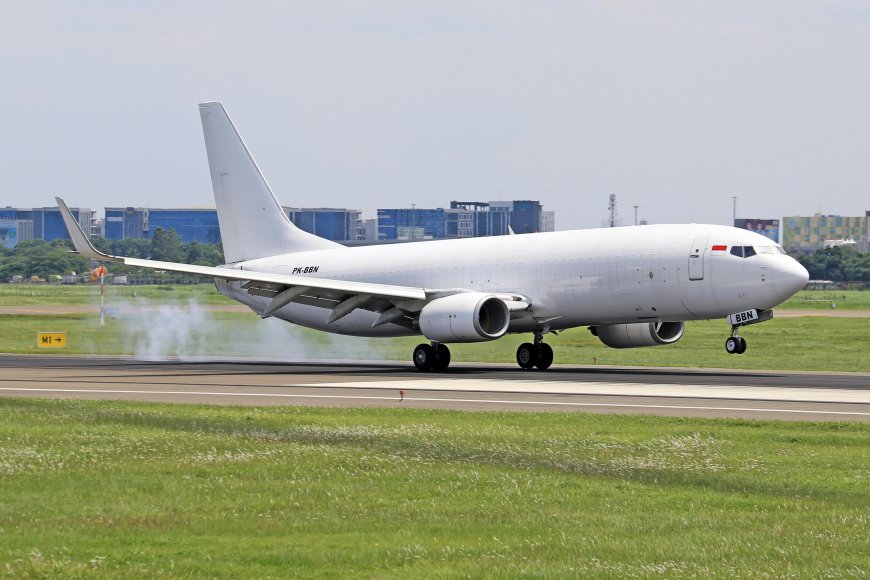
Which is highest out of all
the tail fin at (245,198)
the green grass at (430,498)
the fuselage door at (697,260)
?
the tail fin at (245,198)

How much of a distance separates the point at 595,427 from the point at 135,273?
17778 cm

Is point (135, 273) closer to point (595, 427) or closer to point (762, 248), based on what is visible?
point (762, 248)

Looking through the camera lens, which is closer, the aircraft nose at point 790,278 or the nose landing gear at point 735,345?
the nose landing gear at point 735,345

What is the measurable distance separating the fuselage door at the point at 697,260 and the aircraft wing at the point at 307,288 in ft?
28.5

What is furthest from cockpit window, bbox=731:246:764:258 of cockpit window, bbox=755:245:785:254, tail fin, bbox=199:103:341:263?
tail fin, bbox=199:103:341:263

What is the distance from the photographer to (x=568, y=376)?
39094 mm

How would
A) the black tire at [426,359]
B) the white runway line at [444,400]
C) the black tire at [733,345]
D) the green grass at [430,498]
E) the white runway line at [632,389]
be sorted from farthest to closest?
the black tire at [426,359] < the black tire at [733,345] < the white runway line at [632,389] < the white runway line at [444,400] < the green grass at [430,498]

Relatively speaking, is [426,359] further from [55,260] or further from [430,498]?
[55,260]

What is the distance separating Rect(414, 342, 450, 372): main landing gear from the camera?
140ft

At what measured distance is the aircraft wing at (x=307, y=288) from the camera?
140ft

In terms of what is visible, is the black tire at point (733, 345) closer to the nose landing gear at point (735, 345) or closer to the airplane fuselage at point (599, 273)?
the nose landing gear at point (735, 345)

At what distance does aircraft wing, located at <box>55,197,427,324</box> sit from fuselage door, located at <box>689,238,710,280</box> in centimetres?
870

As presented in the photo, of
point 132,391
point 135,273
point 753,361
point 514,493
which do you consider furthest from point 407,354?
point 135,273

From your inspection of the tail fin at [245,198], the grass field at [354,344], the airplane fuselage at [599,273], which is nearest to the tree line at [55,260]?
the grass field at [354,344]
